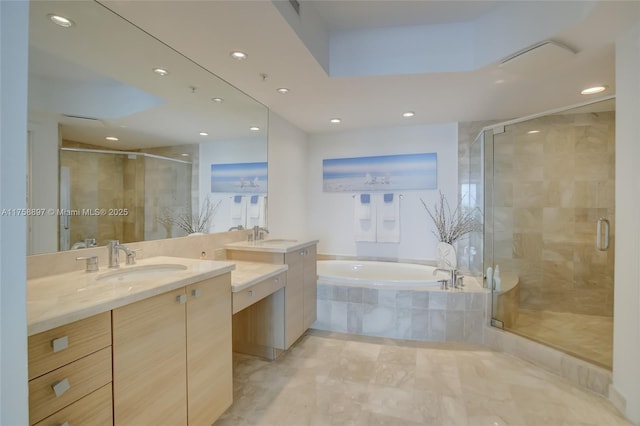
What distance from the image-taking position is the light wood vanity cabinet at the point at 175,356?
1.06 m

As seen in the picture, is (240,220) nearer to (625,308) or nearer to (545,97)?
(625,308)

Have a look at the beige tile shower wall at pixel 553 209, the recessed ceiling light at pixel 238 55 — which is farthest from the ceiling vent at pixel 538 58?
the recessed ceiling light at pixel 238 55

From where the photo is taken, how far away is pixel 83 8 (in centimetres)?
141

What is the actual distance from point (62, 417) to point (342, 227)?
3.34m

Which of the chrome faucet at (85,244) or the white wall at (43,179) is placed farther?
the chrome faucet at (85,244)

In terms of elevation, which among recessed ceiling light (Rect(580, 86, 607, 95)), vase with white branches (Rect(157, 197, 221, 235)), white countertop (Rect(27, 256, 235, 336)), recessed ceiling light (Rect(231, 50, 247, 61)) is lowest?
white countertop (Rect(27, 256, 235, 336))

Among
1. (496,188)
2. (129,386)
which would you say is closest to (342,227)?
(496,188)

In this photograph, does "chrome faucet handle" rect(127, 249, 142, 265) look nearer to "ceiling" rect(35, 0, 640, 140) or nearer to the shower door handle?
"ceiling" rect(35, 0, 640, 140)

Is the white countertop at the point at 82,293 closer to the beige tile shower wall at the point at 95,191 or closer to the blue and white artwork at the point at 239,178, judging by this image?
the beige tile shower wall at the point at 95,191

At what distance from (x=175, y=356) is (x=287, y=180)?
2513 millimetres

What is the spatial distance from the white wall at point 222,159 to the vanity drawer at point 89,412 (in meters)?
1.41

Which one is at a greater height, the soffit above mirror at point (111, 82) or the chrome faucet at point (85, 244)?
the soffit above mirror at point (111, 82)

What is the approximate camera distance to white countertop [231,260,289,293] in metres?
1.71

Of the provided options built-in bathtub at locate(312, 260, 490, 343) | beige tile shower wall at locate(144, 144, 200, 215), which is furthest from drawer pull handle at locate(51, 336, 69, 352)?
built-in bathtub at locate(312, 260, 490, 343)
